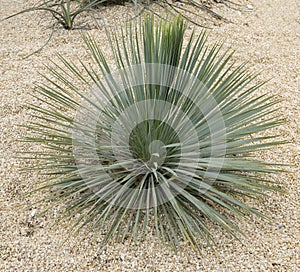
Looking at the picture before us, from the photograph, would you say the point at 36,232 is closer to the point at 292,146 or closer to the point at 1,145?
the point at 1,145

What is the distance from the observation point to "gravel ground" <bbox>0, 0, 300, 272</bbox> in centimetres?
168

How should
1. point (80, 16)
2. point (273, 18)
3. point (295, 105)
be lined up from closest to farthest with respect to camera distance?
1. point (295, 105)
2. point (80, 16)
3. point (273, 18)

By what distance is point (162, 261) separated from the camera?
167 cm

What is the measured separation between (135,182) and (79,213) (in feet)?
0.95

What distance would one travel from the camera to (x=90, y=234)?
1.77 m

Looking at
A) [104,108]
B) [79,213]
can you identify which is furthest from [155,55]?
[79,213]

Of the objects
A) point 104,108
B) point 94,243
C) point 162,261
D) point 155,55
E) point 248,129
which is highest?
point 155,55

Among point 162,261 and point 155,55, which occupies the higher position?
point 155,55

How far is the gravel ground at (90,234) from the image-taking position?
1.68 metres

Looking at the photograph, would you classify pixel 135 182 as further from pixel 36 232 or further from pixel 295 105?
pixel 295 105

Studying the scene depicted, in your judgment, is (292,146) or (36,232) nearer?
(36,232)

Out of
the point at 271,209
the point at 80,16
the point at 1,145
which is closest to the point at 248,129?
the point at 271,209

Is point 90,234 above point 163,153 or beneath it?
beneath

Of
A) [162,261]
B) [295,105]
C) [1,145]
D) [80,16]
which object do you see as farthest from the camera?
[80,16]
